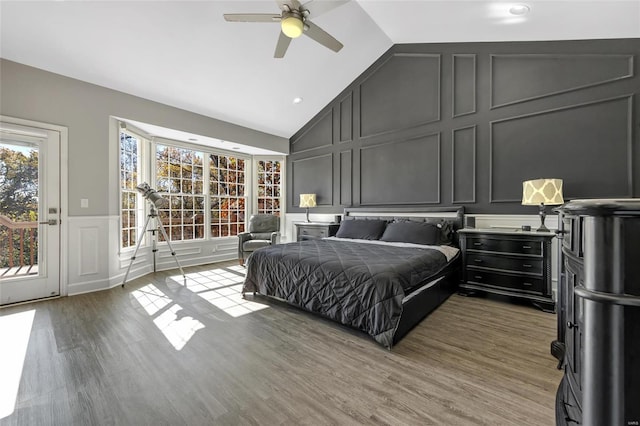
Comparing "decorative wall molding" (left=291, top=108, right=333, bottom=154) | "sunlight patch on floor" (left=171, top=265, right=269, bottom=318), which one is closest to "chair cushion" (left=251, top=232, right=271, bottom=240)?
"sunlight patch on floor" (left=171, top=265, right=269, bottom=318)

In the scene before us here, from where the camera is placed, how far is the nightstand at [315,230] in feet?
16.1

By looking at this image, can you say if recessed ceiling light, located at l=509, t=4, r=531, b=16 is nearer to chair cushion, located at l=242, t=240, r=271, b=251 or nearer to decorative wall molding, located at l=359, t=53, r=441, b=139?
decorative wall molding, located at l=359, t=53, r=441, b=139

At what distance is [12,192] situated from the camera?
316 cm

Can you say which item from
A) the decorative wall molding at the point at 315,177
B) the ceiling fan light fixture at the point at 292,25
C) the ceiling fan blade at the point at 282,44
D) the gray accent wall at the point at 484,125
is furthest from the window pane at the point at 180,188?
the ceiling fan light fixture at the point at 292,25

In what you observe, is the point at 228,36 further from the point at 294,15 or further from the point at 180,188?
the point at 180,188

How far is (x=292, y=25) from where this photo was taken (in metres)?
2.42

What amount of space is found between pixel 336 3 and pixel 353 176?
10.1 feet

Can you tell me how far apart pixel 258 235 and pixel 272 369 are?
3445mm

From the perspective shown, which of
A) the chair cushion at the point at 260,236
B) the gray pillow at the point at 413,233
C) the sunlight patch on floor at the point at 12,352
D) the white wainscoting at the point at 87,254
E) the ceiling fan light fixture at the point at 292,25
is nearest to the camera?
the sunlight patch on floor at the point at 12,352

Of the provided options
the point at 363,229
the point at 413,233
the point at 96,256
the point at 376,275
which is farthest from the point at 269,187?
the point at 376,275

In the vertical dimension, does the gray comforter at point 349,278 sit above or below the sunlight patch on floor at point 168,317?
above

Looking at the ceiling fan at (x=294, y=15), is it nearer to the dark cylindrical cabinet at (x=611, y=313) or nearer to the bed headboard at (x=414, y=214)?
the dark cylindrical cabinet at (x=611, y=313)

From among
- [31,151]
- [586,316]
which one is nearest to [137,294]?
[31,151]

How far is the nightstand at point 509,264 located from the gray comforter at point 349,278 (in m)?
0.58
